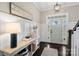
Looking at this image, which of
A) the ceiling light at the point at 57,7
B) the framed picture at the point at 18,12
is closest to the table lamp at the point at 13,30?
Answer: the framed picture at the point at 18,12

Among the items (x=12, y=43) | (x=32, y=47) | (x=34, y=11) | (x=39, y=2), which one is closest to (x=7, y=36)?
(x=12, y=43)

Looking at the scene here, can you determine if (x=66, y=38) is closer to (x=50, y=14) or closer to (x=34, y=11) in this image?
(x=50, y=14)

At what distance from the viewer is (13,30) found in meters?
1.18

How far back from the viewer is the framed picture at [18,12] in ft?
3.90

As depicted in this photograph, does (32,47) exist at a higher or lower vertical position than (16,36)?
lower

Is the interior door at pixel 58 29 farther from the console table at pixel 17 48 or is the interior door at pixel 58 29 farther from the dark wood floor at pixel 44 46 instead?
the console table at pixel 17 48

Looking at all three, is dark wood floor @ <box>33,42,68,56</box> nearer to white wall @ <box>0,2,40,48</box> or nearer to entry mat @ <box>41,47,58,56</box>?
entry mat @ <box>41,47,58,56</box>

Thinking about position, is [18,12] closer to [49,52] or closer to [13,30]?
[13,30]

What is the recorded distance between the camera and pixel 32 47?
1.38 meters

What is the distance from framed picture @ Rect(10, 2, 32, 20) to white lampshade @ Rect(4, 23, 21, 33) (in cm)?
16

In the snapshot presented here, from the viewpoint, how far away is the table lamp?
1.15 meters

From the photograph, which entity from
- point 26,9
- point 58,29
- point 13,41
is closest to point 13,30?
point 13,41

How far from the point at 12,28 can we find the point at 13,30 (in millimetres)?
32

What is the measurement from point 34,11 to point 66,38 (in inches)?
26.8
